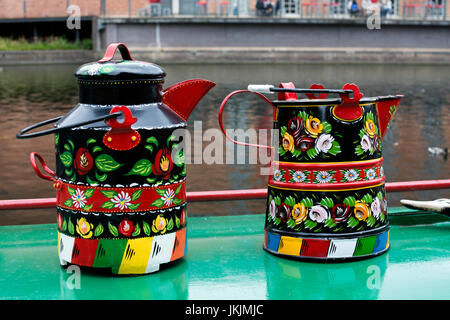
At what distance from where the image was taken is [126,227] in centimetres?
261

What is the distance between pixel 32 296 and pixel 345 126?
139cm

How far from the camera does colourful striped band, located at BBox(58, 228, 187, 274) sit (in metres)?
2.64

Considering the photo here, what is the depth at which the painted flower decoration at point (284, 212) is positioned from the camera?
113 inches

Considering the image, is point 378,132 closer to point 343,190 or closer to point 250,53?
point 343,190

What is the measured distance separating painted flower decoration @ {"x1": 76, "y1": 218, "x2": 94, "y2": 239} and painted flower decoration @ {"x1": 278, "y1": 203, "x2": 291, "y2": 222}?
0.80 metres

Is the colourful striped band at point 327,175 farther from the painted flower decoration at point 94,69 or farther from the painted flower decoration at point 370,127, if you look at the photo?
the painted flower decoration at point 94,69

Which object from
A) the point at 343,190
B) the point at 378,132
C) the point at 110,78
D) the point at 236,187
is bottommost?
the point at 236,187

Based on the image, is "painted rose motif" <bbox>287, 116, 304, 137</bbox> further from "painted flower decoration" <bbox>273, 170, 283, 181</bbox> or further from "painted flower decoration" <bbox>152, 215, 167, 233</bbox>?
"painted flower decoration" <bbox>152, 215, 167, 233</bbox>

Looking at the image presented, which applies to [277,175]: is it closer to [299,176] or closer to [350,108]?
[299,176]

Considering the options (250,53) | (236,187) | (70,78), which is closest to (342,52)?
(250,53)

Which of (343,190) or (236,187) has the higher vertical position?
(343,190)

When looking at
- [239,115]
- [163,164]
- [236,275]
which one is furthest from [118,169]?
[239,115]

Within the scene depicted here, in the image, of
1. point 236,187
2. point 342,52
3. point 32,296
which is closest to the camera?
point 32,296

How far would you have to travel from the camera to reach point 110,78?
101 inches
